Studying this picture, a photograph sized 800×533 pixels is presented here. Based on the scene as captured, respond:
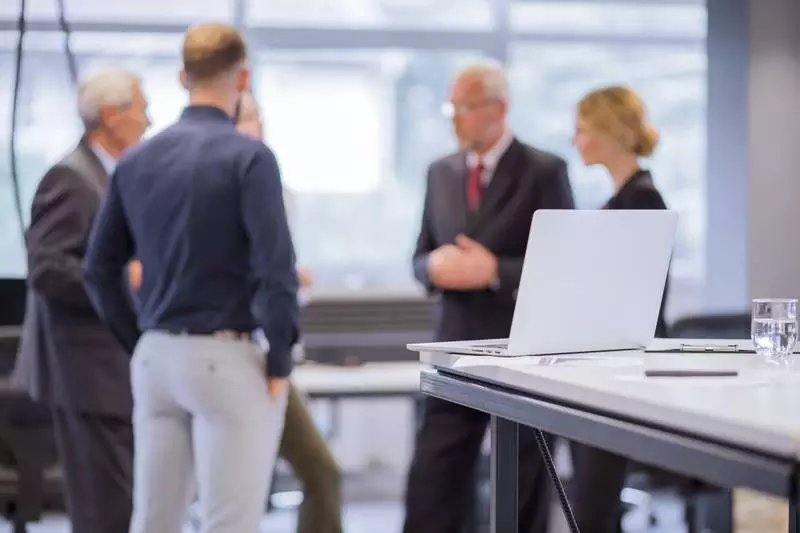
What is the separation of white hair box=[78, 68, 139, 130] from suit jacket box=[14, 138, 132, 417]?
3.4 inches

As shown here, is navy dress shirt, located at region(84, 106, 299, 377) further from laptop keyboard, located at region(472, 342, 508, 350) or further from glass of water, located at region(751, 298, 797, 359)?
glass of water, located at region(751, 298, 797, 359)

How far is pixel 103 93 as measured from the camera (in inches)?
130

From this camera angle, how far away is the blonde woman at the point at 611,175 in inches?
131

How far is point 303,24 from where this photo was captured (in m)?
5.89

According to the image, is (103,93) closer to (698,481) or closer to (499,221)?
(499,221)

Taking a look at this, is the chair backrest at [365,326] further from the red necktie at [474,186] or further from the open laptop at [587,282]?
the open laptop at [587,282]

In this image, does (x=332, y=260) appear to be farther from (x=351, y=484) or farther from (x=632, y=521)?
(x=632, y=521)

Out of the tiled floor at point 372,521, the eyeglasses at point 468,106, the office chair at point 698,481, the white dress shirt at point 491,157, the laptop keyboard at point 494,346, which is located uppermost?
the eyeglasses at point 468,106

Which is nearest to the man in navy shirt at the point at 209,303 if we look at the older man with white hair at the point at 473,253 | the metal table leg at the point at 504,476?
the metal table leg at the point at 504,476

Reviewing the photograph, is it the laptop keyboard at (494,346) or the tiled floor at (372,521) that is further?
the tiled floor at (372,521)

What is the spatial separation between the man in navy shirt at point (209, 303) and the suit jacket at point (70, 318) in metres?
0.53

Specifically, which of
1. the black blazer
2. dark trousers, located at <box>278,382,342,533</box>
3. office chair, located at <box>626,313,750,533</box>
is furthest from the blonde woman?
dark trousers, located at <box>278,382,342,533</box>

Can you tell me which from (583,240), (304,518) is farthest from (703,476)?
(304,518)

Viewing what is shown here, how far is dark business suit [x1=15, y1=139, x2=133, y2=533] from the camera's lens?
319 cm
